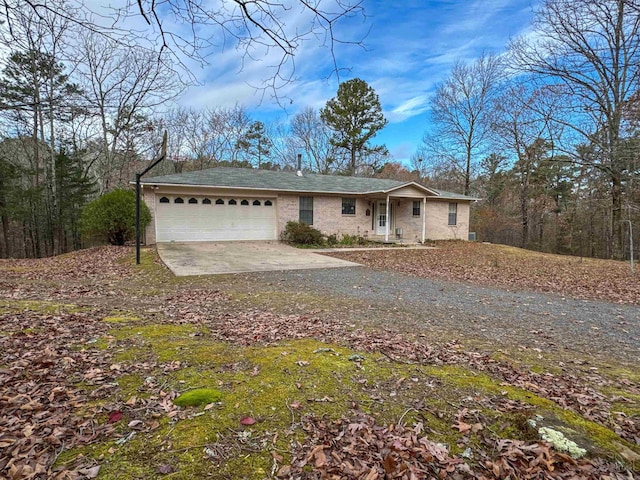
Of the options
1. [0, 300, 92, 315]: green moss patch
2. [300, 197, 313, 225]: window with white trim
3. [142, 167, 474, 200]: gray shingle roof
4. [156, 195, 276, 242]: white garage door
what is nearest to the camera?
[0, 300, 92, 315]: green moss patch

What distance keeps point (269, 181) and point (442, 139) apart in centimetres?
1649

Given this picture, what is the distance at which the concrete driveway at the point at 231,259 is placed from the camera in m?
9.62

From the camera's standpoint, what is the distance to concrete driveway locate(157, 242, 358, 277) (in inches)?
379

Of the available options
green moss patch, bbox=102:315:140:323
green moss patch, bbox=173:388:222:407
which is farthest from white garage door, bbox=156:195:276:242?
green moss patch, bbox=173:388:222:407

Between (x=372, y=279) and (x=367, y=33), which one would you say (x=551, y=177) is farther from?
(x=367, y=33)

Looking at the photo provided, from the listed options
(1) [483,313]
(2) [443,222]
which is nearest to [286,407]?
(1) [483,313]

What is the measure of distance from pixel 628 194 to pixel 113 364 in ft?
68.1

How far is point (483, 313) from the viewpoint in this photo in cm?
575

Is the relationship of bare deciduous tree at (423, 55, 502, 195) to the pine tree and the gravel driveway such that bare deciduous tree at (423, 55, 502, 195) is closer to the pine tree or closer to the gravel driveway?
the pine tree

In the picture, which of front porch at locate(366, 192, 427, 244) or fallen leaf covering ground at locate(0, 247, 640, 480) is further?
front porch at locate(366, 192, 427, 244)

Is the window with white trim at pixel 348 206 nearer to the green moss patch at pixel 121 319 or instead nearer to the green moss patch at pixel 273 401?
the green moss patch at pixel 121 319

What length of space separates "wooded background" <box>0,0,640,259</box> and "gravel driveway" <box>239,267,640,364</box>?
3.84 m

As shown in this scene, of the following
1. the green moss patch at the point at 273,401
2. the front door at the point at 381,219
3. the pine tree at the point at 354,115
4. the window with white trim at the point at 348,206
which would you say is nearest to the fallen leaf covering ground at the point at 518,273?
the window with white trim at the point at 348,206

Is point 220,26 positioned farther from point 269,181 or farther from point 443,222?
point 443,222
